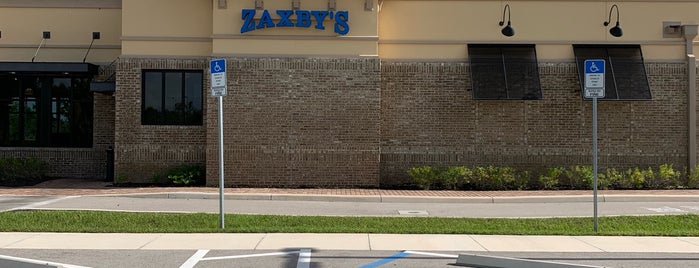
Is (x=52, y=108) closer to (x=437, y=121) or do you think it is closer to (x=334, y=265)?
(x=437, y=121)

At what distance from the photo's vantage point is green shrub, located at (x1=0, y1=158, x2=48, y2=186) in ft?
57.2

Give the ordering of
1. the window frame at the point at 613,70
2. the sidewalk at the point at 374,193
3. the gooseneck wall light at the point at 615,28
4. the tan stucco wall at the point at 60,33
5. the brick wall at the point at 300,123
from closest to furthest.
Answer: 1. the sidewalk at the point at 374,193
2. the brick wall at the point at 300,123
3. the window frame at the point at 613,70
4. the gooseneck wall light at the point at 615,28
5. the tan stucco wall at the point at 60,33

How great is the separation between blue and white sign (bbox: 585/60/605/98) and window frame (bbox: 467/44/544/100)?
687 cm

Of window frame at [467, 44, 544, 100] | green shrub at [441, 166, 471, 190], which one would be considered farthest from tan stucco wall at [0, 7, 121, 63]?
window frame at [467, 44, 544, 100]

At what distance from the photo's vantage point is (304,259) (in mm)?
7910

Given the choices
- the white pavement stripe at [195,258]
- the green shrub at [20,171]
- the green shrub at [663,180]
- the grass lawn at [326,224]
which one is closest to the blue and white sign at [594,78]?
the grass lawn at [326,224]

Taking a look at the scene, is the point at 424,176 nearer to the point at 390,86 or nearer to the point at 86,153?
the point at 390,86

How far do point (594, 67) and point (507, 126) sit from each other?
7625mm

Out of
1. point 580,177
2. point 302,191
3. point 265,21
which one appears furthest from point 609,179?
point 265,21

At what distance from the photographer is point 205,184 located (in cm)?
1688

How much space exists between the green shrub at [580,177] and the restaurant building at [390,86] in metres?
0.59

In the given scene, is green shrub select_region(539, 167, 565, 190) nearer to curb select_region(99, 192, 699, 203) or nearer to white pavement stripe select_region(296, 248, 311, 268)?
curb select_region(99, 192, 699, 203)

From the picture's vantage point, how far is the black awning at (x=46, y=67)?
58.7 ft

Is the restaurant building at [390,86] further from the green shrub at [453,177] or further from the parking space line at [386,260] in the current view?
the parking space line at [386,260]
